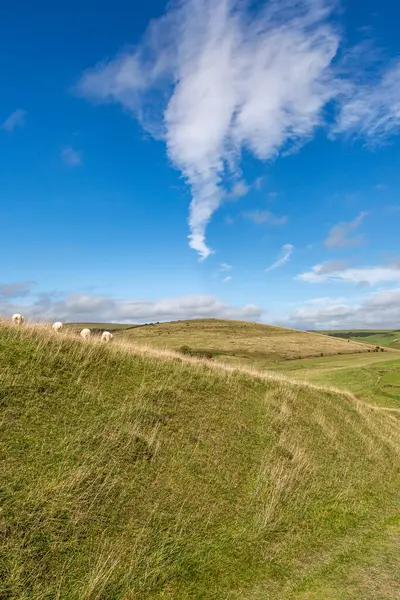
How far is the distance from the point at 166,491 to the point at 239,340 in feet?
334

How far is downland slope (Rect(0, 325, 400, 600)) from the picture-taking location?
27.5 ft

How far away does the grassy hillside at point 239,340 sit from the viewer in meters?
96.7

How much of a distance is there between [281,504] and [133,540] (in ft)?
17.8

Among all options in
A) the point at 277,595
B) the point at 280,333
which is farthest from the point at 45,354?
the point at 280,333

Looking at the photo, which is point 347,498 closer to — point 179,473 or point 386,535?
point 386,535

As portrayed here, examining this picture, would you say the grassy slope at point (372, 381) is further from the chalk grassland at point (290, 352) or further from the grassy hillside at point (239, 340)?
the grassy hillside at point (239, 340)

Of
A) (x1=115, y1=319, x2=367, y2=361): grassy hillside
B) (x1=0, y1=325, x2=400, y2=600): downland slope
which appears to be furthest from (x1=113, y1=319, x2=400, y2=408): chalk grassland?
(x1=0, y1=325, x2=400, y2=600): downland slope

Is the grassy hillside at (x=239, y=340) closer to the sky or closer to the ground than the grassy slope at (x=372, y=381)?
closer to the sky

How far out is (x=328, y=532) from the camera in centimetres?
1206

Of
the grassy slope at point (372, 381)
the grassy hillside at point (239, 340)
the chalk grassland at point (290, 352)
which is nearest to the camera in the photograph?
the grassy slope at point (372, 381)

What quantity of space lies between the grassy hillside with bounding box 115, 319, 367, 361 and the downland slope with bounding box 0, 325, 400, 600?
67230mm

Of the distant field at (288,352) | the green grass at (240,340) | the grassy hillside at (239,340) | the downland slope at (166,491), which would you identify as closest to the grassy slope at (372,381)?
the distant field at (288,352)

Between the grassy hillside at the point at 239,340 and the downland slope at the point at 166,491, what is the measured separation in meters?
67.2

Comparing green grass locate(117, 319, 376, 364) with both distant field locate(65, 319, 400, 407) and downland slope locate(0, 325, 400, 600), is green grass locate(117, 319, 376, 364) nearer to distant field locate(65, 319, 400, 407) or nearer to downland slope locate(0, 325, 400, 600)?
distant field locate(65, 319, 400, 407)
